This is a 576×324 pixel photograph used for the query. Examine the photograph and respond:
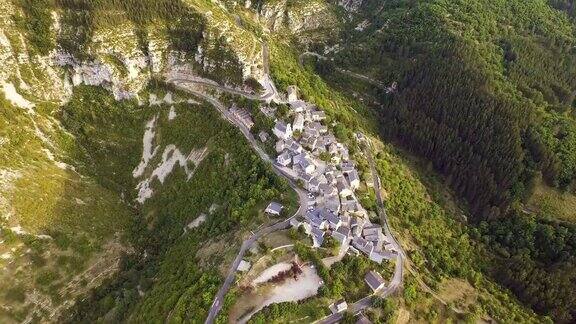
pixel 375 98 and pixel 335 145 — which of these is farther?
pixel 375 98

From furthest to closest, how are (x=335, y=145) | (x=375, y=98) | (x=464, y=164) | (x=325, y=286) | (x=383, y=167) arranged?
(x=375, y=98) → (x=464, y=164) → (x=383, y=167) → (x=335, y=145) → (x=325, y=286)

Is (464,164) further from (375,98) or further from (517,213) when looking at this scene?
(375,98)

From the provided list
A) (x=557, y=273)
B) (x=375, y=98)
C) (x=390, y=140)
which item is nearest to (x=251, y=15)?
(x=375, y=98)

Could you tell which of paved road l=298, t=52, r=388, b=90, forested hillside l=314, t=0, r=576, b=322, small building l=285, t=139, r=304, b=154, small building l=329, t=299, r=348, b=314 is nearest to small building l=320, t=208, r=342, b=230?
small building l=329, t=299, r=348, b=314

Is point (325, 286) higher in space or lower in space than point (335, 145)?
lower

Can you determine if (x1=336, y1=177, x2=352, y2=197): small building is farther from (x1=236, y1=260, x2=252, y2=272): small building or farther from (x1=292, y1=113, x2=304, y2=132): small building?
(x1=236, y1=260, x2=252, y2=272): small building

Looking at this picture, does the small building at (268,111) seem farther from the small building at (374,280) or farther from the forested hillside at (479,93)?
the forested hillside at (479,93)

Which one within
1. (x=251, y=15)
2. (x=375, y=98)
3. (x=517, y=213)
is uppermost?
(x=251, y=15)

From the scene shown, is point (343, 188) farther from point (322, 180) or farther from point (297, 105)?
point (297, 105)

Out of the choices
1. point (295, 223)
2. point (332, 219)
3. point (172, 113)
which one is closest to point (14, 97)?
point (172, 113)
